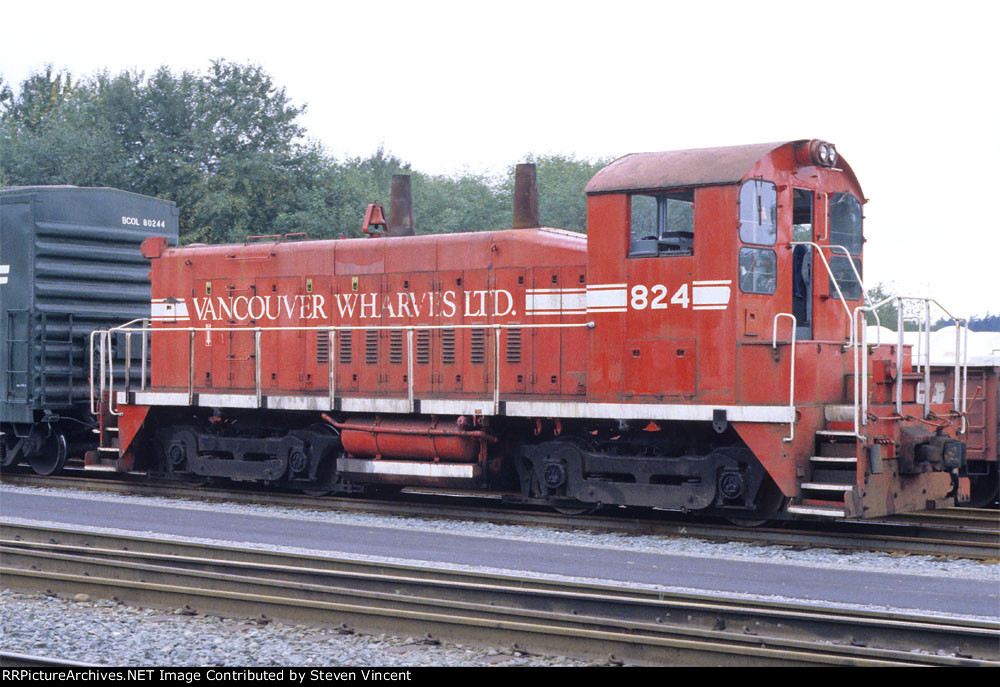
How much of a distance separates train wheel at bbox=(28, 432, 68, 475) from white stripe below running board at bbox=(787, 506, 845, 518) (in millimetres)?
10649

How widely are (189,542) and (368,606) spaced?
10.5 ft

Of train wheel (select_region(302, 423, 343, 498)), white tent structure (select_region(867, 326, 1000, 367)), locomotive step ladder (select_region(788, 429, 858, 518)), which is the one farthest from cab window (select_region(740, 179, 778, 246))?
train wheel (select_region(302, 423, 343, 498))

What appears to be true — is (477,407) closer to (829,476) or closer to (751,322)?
(751,322)

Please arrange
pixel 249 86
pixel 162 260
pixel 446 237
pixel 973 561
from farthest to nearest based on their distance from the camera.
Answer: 1. pixel 249 86
2. pixel 162 260
3. pixel 446 237
4. pixel 973 561

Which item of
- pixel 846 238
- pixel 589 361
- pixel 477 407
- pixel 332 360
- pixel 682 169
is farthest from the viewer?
pixel 332 360

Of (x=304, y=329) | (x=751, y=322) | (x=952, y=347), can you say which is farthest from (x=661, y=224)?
(x=952, y=347)

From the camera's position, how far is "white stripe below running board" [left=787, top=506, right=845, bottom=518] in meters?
9.84

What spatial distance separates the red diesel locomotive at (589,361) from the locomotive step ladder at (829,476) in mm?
26

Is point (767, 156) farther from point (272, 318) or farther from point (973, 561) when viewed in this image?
point (272, 318)

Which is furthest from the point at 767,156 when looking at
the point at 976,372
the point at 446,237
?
the point at 976,372

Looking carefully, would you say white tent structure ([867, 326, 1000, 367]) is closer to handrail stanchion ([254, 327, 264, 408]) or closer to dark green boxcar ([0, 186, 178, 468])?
handrail stanchion ([254, 327, 264, 408])

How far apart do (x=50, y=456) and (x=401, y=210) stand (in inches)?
263

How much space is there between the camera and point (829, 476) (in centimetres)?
1029

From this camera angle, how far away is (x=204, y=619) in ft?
24.7
